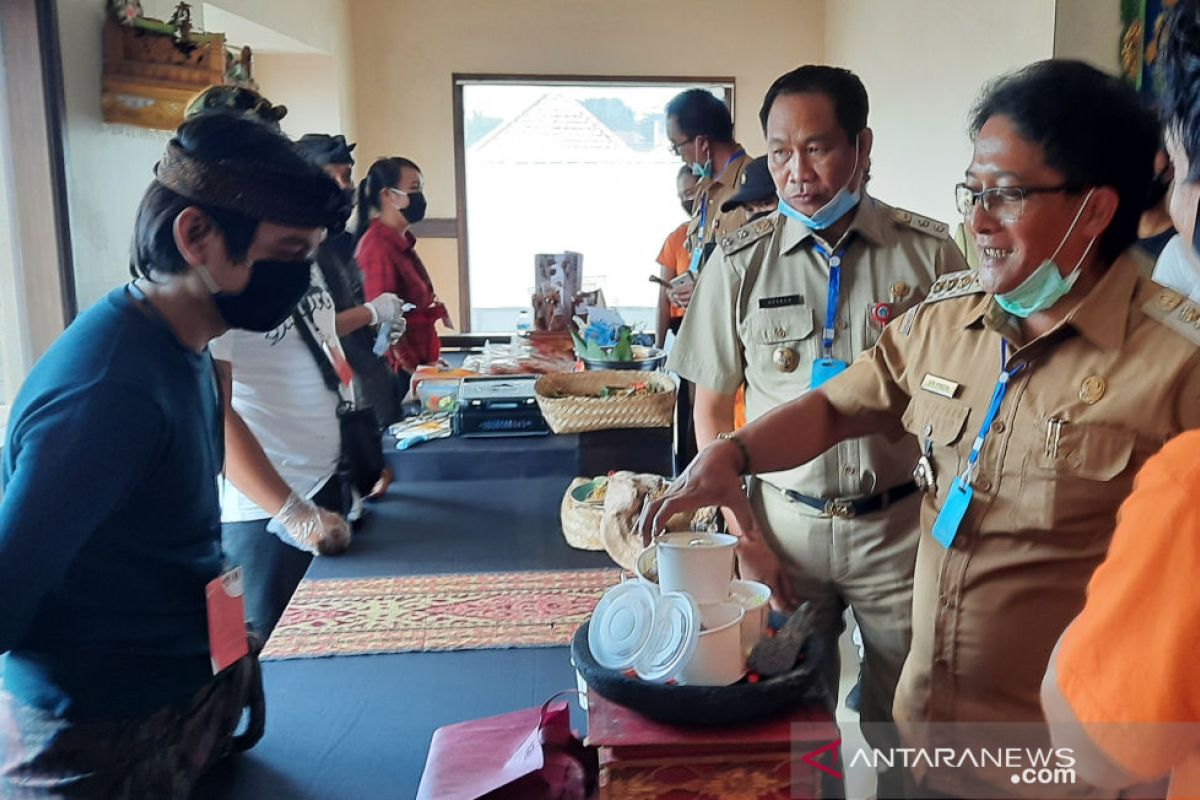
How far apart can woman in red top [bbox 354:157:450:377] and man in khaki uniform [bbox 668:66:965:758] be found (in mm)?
2101

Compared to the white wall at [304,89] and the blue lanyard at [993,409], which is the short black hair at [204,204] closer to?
the blue lanyard at [993,409]

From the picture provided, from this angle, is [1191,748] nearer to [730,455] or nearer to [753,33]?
[730,455]

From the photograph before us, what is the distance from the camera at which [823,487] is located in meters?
1.55

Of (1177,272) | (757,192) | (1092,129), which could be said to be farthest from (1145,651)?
(757,192)

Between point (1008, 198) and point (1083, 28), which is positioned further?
point (1083, 28)

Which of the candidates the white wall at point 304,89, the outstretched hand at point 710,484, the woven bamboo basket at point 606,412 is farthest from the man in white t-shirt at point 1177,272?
the white wall at point 304,89

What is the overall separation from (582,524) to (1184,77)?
136cm

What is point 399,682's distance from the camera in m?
1.40

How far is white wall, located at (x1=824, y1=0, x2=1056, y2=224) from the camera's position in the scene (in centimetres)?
353

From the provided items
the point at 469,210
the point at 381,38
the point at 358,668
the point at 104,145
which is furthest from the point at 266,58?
the point at 358,668

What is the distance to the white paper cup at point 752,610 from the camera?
102 centimetres

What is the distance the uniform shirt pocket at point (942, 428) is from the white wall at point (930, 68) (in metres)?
2.55

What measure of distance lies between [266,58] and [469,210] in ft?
5.34

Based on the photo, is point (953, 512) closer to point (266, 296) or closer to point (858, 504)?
point (858, 504)
